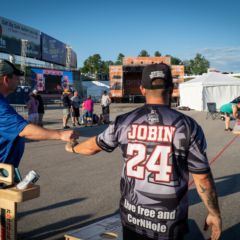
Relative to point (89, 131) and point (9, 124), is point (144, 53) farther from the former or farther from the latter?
point (9, 124)

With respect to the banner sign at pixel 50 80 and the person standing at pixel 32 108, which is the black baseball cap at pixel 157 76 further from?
the banner sign at pixel 50 80

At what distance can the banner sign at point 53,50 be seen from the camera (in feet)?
176

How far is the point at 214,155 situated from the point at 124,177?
8581 mm

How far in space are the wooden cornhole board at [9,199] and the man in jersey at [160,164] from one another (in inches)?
32.8

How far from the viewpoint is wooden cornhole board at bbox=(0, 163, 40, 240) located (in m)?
2.91

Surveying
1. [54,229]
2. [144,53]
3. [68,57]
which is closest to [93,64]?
[144,53]

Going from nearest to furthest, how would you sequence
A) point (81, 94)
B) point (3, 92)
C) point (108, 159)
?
point (3, 92) → point (108, 159) → point (81, 94)

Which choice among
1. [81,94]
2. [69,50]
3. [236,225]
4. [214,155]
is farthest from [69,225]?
[69,50]

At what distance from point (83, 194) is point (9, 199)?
366cm

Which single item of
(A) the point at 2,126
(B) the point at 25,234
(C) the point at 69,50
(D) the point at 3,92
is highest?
(C) the point at 69,50

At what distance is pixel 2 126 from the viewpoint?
3127mm

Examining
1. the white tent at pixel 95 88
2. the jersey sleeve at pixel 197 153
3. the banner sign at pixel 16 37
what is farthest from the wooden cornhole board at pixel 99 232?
the white tent at pixel 95 88

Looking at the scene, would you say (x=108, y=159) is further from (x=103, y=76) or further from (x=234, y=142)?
(x=103, y=76)

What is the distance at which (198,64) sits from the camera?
110 meters
